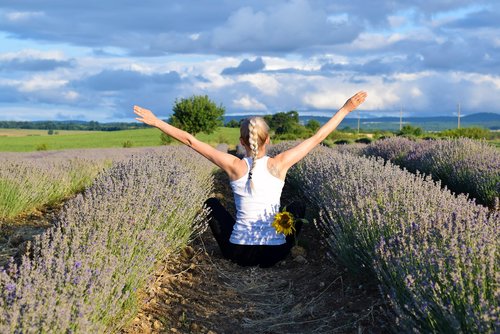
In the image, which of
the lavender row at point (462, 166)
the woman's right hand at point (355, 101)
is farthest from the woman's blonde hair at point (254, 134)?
the lavender row at point (462, 166)

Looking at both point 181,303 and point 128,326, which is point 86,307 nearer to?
point 128,326

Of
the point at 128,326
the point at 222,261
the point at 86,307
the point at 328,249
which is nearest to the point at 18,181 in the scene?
the point at 222,261

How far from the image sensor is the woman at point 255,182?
14.8 feet

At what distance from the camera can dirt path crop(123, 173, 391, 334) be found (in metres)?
3.69

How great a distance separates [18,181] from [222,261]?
135 inches

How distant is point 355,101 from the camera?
4586 mm

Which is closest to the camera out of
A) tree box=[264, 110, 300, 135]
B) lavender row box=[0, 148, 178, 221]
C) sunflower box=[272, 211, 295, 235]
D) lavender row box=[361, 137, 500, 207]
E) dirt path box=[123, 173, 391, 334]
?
dirt path box=[123, 173, 391, 334]

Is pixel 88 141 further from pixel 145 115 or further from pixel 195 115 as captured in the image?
pixel 145 115

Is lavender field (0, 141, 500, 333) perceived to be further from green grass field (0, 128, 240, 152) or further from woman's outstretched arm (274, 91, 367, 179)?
green grass field (0, 128, 240, 152)

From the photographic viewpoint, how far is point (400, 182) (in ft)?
15.4

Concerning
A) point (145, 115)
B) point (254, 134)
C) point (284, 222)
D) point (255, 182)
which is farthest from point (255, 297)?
point (145, 115)

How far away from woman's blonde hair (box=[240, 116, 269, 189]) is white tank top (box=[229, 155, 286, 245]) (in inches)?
2.6

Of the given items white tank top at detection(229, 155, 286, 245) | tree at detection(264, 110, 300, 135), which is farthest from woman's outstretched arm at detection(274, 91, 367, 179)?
tree at detection(264, 110, 300, 135)

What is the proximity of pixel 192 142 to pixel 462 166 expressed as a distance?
505 centimetres
